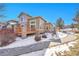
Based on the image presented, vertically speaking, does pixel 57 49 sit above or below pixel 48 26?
below

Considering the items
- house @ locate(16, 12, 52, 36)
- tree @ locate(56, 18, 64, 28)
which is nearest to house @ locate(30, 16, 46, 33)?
house @ locate(16, 12, 52, 36)

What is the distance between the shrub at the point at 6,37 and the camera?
8.51 feet

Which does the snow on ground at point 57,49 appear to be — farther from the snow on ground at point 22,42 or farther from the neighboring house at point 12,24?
the neighboring house at point 12,24

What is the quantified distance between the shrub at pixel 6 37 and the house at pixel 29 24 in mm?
58

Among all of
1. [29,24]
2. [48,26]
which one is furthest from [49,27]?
[29,24]

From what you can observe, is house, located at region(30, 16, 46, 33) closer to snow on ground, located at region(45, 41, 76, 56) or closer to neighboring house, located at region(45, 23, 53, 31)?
neighboring house, located at region(45, 23, 53, 31)

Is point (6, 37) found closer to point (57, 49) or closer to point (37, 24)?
point (37, 24)

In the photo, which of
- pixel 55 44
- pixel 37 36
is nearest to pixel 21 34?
pixel 37 36

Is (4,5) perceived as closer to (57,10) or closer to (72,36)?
(57,10)

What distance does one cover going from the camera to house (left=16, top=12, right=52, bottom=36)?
8.53ft

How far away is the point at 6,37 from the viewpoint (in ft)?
8.55

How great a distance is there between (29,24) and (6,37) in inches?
8.5

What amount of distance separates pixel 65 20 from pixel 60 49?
9.5 inches

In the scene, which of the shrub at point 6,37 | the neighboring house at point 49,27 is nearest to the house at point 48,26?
the neighboring house at point 49,27
